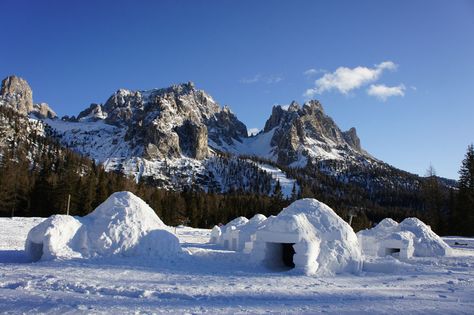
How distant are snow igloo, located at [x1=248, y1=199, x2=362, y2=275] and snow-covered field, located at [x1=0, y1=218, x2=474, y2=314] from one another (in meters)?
0.91

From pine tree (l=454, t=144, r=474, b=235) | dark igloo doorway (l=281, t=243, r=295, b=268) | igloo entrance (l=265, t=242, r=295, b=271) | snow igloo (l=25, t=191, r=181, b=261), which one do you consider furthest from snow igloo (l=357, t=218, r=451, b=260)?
pine tree (l=454, t=144, r=474, b=235)

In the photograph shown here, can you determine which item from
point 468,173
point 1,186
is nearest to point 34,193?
point 1,186

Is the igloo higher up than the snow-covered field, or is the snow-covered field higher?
the igloo

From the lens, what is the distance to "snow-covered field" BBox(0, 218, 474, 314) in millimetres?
9672

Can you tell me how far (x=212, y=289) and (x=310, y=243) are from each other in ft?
22.1

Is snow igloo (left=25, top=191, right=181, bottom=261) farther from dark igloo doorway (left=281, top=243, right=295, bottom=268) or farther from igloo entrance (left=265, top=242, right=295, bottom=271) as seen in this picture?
dark igloo doorway (left=281, top=243, right=295, bottom=268)

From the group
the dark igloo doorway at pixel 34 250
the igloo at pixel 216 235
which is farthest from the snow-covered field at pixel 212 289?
the igloo at pixel 216 235

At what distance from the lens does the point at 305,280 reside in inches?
596

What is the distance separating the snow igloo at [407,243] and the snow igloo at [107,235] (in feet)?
51.0

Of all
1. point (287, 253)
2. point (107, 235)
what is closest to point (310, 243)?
point (287, 253)

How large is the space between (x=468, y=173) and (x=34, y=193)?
6590 cm

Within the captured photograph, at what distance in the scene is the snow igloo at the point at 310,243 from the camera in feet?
57.5

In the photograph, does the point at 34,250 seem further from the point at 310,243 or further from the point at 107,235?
the point at 310,243

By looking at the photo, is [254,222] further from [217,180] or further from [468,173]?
[217,180]
